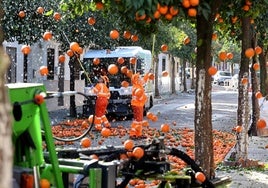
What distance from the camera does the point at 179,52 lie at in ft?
137

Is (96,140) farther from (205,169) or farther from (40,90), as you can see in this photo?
(40,90)

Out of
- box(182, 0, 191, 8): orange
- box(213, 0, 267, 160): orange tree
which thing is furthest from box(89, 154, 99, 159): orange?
box(213, 0, 267, 160): orange tree

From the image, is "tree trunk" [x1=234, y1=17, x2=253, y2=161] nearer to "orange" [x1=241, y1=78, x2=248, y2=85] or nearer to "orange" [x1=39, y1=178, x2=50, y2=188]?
"orange" [x1=241, y1=78, x2=248, y2=85]

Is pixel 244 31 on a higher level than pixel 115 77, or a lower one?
higher

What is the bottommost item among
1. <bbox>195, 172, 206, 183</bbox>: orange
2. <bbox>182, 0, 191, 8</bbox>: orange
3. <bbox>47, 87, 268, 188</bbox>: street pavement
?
<bbox>47, 87, 268, 188</bbox>: street pavement

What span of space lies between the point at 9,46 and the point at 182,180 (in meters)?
19.2

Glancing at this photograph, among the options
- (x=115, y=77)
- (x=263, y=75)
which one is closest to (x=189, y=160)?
(x=263, y=75)

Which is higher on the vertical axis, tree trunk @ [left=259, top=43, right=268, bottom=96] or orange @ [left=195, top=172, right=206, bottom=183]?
tree trunk @ [left=259, top=43, right=268, bottom=96]

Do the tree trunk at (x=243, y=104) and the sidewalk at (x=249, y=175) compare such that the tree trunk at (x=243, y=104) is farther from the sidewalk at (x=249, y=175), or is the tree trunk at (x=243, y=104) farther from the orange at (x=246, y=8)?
the orange at (x=246, y=8)

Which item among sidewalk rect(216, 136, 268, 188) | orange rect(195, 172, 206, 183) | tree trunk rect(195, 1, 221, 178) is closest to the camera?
orange rect(195, 172, 206, 183)

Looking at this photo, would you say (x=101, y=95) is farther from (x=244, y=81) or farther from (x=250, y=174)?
(x=250, y=174)

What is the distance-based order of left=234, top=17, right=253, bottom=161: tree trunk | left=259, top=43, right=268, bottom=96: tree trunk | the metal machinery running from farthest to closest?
left=259, top=43, right=268, bottom=96: tree trunk → left=234, top=17, right=253, bottom=161: tree trunk → the metal machinery

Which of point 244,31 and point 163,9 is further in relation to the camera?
point 244,31

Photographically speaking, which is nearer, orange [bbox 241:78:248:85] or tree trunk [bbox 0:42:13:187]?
tree trunk [bbox 0:42:13:187]
